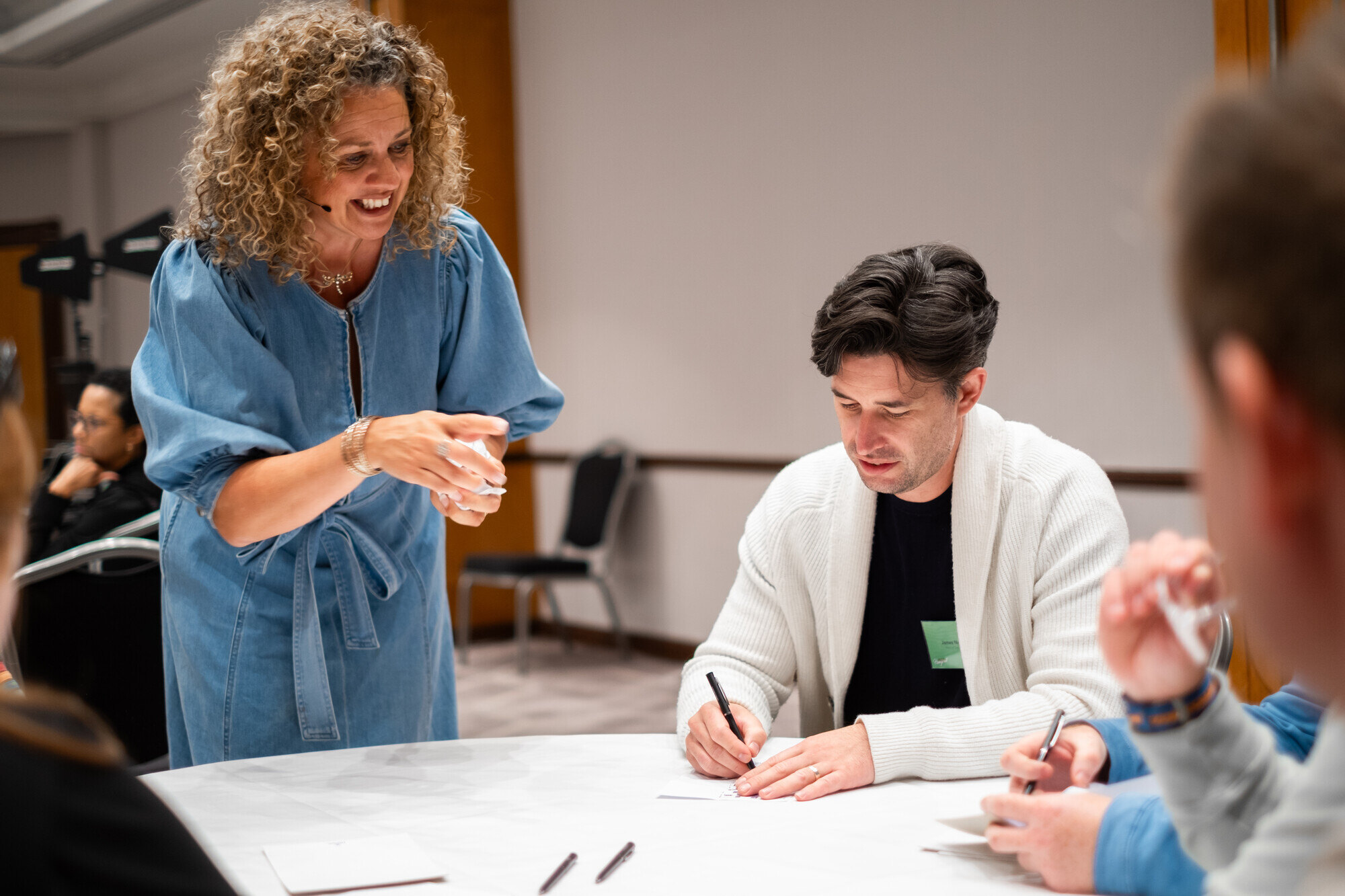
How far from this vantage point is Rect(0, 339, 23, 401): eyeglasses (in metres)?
0.74

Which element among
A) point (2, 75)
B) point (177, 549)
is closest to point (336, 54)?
point (177, 549)

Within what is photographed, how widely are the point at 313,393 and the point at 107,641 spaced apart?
139 cm

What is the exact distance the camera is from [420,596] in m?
1.88

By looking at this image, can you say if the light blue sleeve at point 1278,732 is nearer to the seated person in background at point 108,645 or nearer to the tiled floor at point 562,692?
the seated person in background at point 108,645

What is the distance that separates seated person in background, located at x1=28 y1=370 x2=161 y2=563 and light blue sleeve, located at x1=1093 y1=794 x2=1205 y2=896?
2.91 metres

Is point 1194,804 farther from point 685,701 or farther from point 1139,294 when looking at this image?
point 1139,294

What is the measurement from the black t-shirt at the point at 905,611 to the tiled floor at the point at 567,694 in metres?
2.33

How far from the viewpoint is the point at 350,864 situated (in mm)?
1217

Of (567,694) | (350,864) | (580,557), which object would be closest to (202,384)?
(350,864)

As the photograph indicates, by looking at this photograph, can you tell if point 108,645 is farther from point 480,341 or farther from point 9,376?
point 9,376

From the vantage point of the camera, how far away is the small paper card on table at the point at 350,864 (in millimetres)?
1166

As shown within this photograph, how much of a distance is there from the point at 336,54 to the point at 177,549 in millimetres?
798

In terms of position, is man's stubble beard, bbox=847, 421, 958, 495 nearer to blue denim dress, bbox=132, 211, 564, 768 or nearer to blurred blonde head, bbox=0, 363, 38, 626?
blue denim dress, bbox=132, 211, 564, 768

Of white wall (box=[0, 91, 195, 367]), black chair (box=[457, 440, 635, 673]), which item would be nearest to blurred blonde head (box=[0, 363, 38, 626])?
black chair (box=[457, 440, 635, 673])
